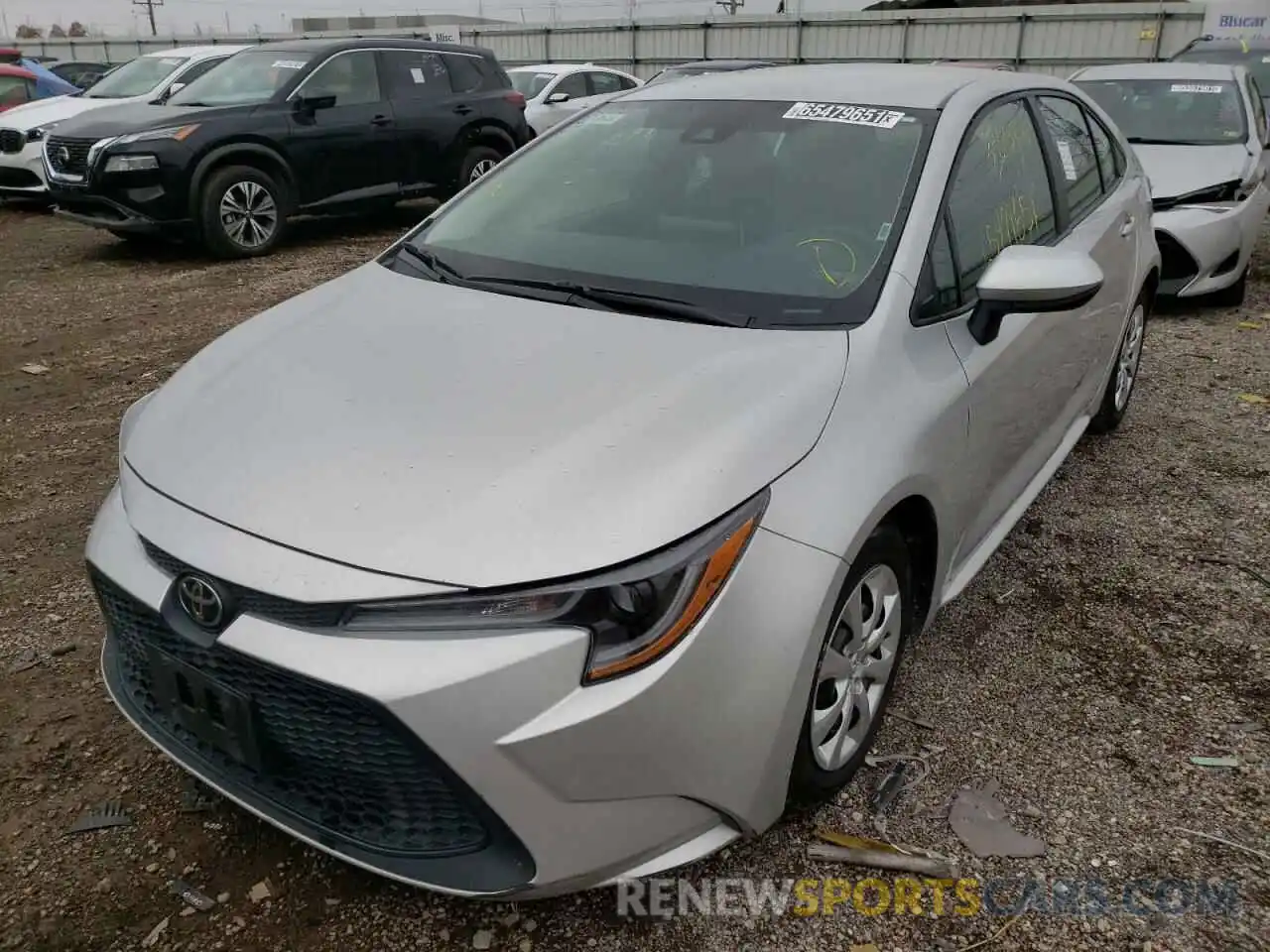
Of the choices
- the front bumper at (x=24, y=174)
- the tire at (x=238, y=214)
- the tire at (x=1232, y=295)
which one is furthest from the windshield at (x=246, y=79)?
the tire at (x=1232, y=295)

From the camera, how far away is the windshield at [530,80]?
1349 centimetres

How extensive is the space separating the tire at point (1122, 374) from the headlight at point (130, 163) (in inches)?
274

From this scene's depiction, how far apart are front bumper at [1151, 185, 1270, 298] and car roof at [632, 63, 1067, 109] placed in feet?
10.6

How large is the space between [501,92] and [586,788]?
9542 millimetres

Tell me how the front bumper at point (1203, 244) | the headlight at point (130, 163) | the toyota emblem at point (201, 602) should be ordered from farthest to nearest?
the headlight at point (130, 163)
the front bumper at point (1203, 244)
the toyota emblem at point (201, 602)

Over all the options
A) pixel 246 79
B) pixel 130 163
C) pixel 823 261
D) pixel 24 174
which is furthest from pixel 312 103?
pixel 823 261

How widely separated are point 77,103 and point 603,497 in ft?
37.6

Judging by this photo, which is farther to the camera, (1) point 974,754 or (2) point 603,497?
(1) point 974,754

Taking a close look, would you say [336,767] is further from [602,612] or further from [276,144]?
[276,144]

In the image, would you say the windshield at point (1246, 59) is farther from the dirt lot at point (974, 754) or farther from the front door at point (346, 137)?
the front door at point (346, 137)

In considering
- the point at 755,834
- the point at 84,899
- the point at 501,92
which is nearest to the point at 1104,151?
the point at 755,834

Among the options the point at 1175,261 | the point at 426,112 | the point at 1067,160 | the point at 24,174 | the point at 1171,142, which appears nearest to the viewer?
the point at 1067,160

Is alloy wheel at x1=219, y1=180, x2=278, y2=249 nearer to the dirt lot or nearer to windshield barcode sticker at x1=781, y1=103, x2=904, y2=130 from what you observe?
the dirt lot

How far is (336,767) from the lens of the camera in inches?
70.6
